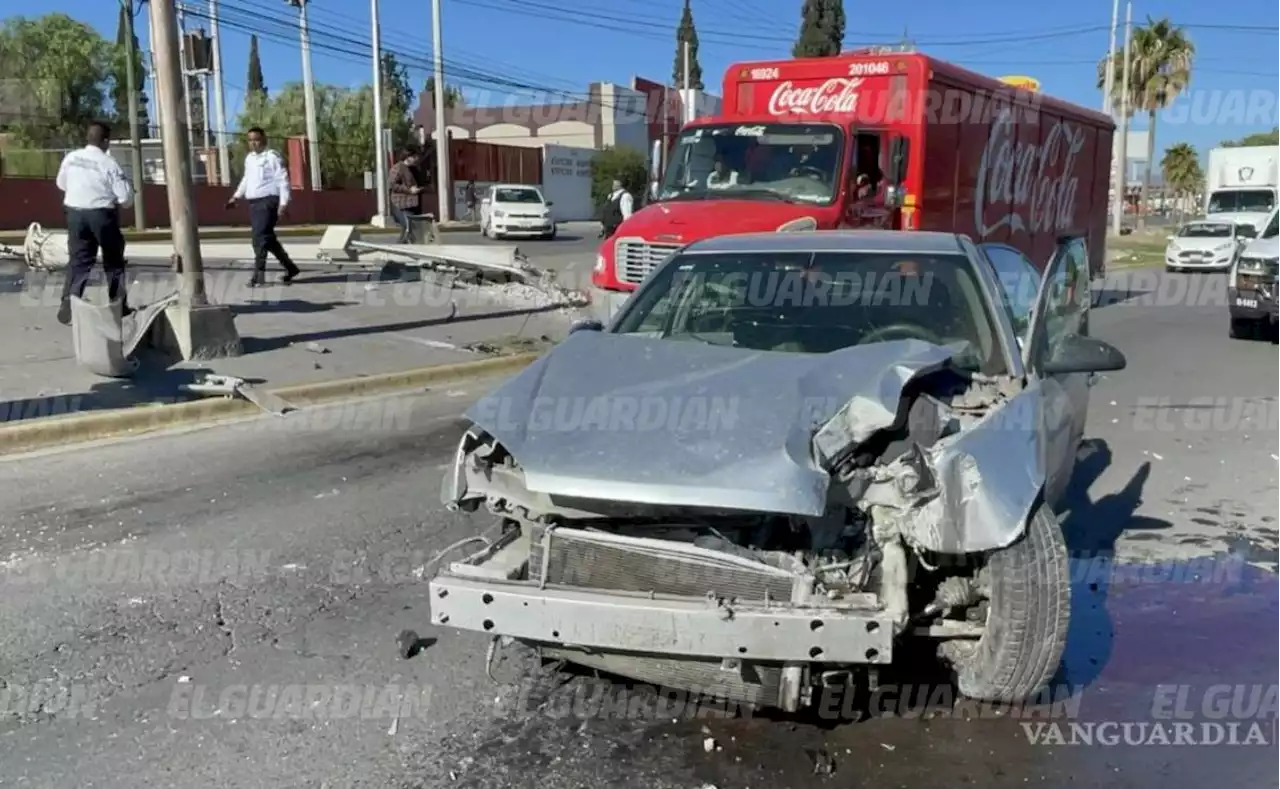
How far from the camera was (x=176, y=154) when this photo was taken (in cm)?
1009

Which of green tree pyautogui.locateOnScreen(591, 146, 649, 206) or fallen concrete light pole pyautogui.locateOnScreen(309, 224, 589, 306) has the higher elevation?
green tree pyautogui.locateOnScreen(591, 146, 649, 206)

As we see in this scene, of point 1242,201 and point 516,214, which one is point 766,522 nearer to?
point 516,214

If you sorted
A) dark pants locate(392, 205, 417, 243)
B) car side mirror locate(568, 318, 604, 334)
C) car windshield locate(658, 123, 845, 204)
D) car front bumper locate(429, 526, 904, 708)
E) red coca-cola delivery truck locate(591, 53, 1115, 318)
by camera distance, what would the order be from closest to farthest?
car front bumper locate(429, 526, 904, 708), car side mirror locate(568, 318, 604, 334), red coca-cola delivery truck locate(591, 53, 1115, 318), car windshield locate(658, 123, 845, 204), dark pants locate(392, 205, 417, 243)

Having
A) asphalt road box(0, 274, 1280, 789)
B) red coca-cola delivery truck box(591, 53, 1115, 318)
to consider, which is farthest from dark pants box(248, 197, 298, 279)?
asphalt road box(0, 274, 1280, 789)

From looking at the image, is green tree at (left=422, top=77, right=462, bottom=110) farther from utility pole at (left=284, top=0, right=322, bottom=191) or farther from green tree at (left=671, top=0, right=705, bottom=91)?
utility pole at (left=284, top=0, right=322, bottom=191)

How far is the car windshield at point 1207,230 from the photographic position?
2956 cm

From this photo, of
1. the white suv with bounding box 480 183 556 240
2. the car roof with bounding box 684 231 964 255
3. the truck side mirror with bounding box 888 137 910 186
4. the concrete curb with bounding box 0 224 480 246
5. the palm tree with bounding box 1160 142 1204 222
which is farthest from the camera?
the palm tree with bounding box 1160 142 1204 222

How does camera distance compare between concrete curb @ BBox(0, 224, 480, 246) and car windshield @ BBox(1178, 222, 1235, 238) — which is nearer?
concrete curb @ BBox(0, 224, 480, 246)

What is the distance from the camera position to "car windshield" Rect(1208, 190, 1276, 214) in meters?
31.6

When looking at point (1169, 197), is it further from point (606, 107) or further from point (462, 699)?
point (462, 699)

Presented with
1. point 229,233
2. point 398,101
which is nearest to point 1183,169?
point 398,101

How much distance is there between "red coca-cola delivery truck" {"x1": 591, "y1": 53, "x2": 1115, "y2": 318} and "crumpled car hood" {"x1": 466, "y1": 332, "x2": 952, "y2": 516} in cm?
Result: 615

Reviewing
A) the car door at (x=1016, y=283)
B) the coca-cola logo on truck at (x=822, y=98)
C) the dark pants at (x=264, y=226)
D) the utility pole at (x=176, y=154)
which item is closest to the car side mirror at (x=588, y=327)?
the car door at (x=1016, y=283)

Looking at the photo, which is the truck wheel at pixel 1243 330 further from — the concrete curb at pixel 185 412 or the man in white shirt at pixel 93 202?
the man in white shirt at pixel 93 202
